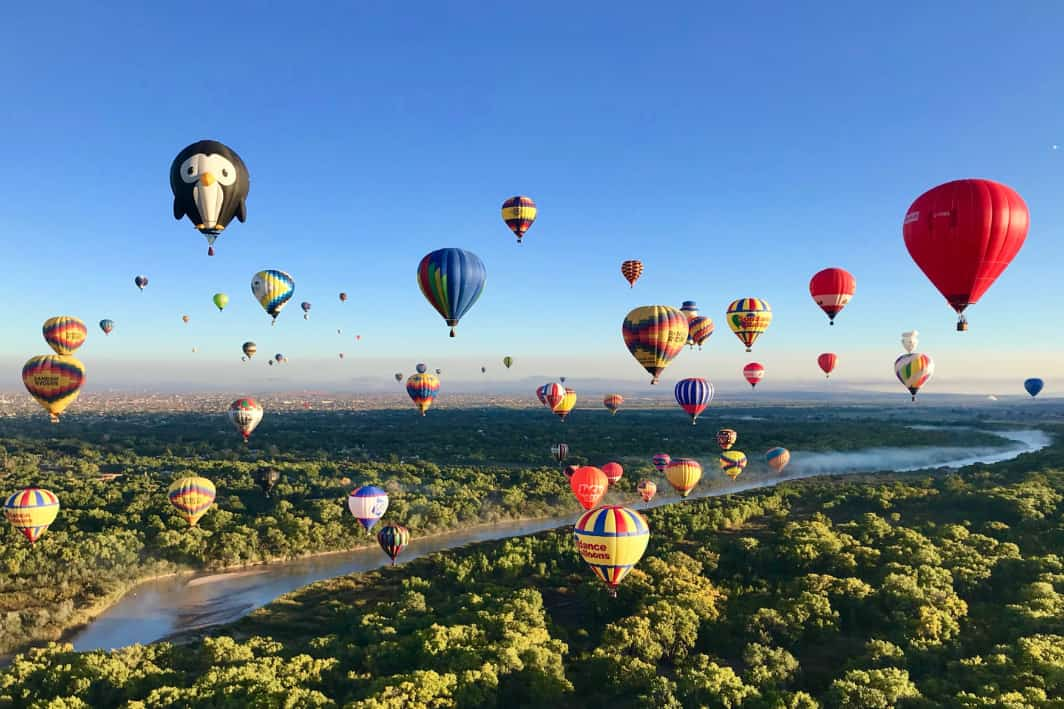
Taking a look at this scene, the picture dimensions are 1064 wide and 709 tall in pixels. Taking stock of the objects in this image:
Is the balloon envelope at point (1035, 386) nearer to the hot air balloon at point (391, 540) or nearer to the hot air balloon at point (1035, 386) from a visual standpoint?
the hot air balloon at point (1035, 386)

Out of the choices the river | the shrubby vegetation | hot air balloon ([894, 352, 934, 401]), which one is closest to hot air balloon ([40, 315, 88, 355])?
the shrubby vegetation

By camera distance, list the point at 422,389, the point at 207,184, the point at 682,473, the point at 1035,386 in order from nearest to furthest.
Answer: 1. the point at 207,184
2. the point at 682,473
3. the point at 422,389
4. the point at 1035,386

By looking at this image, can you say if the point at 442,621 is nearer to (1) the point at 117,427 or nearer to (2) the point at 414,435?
(2) the point at 414,435

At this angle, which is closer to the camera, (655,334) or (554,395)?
(655,334)

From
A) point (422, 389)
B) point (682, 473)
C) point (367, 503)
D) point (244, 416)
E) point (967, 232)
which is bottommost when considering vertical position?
point (367, 503)

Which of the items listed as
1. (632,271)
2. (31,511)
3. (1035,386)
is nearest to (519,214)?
(632,271)

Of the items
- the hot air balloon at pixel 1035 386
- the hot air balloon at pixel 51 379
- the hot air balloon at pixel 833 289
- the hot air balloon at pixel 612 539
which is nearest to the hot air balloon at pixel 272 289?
the hot air balloon at pixel 51 379

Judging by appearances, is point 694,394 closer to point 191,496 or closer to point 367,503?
point 367,503

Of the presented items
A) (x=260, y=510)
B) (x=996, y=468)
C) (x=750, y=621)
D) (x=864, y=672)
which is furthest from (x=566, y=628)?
(x=996, y=468)
